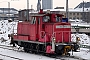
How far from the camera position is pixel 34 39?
17094mm

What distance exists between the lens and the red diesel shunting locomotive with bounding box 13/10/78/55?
15570 millimetres

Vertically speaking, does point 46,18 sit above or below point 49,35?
above

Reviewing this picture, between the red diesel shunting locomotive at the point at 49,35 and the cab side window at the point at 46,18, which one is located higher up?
the cab side window at the point at 46,18

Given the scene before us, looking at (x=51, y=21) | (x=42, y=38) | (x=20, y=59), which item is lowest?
(x=20, y=59)

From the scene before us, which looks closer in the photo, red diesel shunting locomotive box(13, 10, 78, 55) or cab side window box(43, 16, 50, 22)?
red diesel shunting locomotive box(13, 10, 78, 55)

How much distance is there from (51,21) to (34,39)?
1770 millimetres

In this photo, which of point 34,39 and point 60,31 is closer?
point 60,31

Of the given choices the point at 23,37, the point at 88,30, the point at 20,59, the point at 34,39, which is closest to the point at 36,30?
the point at 34,39

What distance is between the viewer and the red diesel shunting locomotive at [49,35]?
51.1 ft

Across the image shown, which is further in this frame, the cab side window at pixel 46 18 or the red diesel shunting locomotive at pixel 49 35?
the cab side window at pixel 46 18

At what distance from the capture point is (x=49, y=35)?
16016mm

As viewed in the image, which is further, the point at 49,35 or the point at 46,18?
the point at 46,18

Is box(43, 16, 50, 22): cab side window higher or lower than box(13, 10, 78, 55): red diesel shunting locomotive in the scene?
higher

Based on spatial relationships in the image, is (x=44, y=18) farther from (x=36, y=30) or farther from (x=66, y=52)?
(x=66, y=52)
